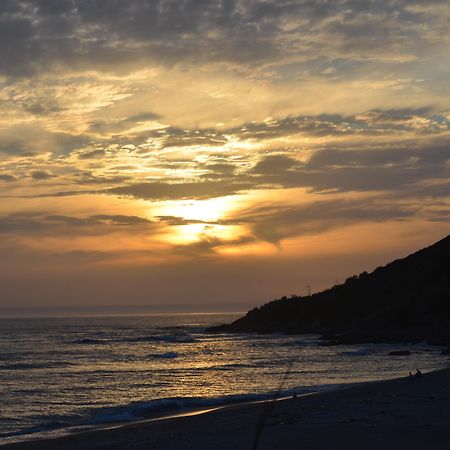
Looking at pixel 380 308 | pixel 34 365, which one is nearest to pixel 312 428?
pixel 34 365

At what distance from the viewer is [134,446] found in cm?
1673

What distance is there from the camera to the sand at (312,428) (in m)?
15.2

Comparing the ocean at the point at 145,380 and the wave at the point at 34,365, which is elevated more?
the wave at the point at 34,365

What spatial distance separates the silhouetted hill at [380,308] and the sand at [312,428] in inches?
1966

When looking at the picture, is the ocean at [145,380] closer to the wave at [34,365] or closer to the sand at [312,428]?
the wave at [34,365]

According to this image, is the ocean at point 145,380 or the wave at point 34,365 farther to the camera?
the wave at point 34,365

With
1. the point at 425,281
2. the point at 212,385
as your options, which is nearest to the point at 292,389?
the point at 212,385

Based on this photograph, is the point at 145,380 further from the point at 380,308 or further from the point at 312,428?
the point at 380,308

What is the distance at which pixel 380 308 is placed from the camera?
100125mm

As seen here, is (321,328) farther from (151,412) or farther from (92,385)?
(151,412)

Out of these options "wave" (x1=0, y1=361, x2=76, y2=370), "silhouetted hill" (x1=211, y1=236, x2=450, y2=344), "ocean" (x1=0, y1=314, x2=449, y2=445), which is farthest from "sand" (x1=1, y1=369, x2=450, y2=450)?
"silhouetted hill" (x1=211, y1=236, x2=450, y2=344)

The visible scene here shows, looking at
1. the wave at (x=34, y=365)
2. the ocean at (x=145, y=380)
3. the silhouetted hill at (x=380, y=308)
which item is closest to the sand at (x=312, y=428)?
the ocean at (x=145, y=380)

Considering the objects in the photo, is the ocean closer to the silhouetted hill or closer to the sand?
the sand

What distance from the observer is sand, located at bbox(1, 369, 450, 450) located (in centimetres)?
1520
